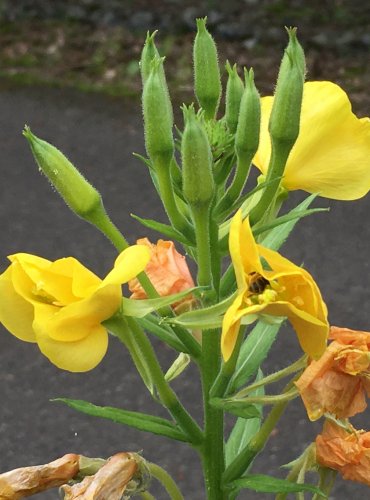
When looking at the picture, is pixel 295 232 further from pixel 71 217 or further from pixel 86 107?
pixel 86 107

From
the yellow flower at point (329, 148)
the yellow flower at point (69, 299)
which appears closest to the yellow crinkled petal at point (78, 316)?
the yellow flower at point (69, 299)

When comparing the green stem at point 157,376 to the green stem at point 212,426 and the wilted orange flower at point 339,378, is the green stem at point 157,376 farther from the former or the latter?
the wilted orange flower at point 339,378

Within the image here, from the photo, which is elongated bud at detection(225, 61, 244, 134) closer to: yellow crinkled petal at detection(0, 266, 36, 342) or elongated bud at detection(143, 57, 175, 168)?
elongated bud at detection(143, 57, 175, 168)

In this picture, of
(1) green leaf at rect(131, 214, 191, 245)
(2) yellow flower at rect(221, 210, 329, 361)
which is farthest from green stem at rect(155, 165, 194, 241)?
(2) yellow flower at rect(221, 210, 329, 361)

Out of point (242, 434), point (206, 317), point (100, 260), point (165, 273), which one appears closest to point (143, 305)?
point (206, 317)

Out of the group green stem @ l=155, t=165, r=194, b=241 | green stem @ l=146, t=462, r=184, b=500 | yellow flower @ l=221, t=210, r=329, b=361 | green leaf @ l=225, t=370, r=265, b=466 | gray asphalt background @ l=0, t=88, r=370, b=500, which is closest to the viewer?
yellow flower @ l=221, t=210, r=329, b=361
